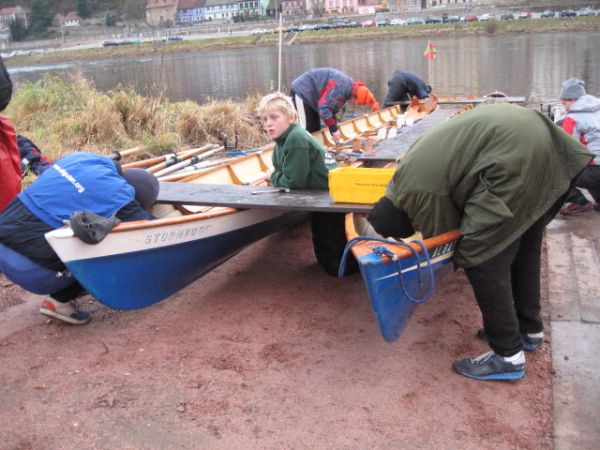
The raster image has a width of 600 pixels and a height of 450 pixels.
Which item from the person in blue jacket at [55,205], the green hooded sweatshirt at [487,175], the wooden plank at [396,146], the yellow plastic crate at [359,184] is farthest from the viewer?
the wooden plank at [396,146]

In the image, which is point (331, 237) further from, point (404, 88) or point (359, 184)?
point (404, 88)

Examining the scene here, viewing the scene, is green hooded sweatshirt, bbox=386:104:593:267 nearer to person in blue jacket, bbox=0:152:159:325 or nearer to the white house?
person in blue jacket, bbox=0:152:159:325

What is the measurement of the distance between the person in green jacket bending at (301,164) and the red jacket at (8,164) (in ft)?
6.16

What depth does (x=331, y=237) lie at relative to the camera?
5.25 metres

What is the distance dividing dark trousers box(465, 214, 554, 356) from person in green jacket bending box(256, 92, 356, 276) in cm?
160

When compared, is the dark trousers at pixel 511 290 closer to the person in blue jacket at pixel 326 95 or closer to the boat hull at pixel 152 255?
the boat hull at pixel 152 255

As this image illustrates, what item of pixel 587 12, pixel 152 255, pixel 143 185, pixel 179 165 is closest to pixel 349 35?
pixel 587 12

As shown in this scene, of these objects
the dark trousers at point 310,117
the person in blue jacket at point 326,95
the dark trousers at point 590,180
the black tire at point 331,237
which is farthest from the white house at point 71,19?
the black tire at point 331,237

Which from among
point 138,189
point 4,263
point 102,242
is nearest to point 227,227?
point 138,189

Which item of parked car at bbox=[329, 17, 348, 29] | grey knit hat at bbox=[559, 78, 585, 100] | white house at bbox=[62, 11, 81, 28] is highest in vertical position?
white house at bbox=[62, 11, 81, 28]

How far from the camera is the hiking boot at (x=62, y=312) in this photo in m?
4.62

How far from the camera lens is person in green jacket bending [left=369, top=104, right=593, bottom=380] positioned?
10.6 ft

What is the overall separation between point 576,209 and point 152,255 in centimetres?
456

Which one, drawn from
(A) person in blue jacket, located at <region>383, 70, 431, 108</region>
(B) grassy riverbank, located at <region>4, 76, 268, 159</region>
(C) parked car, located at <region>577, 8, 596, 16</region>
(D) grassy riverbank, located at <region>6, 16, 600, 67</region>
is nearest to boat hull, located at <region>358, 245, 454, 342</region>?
(B) grassy riverbank, located at <region>4, 76, 268, 159</region>
